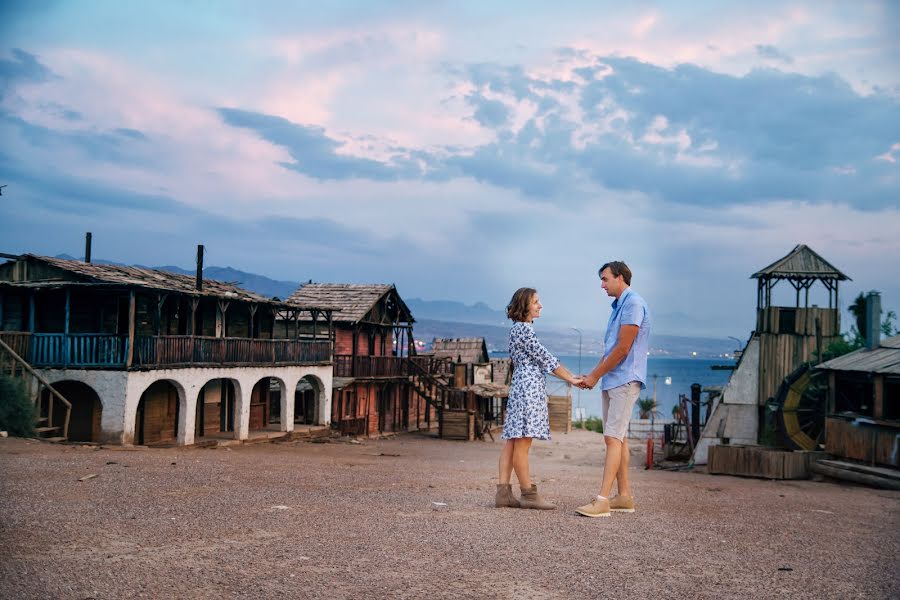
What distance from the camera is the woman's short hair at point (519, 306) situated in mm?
8469

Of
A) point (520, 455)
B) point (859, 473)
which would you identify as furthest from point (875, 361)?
point (520, 455)

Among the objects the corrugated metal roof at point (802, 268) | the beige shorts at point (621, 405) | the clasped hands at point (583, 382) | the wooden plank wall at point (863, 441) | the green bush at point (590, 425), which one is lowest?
the green bush at point (590, 425)

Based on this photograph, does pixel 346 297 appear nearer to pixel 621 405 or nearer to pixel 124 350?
pixel 124 350

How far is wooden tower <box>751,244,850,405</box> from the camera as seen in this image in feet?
86.0

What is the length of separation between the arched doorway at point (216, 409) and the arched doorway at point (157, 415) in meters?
1.07

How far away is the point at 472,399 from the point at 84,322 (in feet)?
73.2

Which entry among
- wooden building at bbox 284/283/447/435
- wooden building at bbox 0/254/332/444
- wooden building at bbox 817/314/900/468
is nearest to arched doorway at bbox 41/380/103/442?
wooden building at bbox 0/254/332/444

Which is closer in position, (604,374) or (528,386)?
(604,374)

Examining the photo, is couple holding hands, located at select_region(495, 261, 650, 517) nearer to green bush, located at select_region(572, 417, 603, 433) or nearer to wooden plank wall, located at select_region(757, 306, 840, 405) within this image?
wooden plank wall, located at select_region(757, 306, 840, 405)

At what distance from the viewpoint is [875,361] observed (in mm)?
20984

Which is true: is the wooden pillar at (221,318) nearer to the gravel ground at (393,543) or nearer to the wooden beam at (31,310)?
the wooden beam at (31,310)

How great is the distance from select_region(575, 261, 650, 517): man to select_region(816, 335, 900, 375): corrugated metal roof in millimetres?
13745

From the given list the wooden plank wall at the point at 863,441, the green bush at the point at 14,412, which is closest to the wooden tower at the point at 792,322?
the wooden plank wall at the point at 863,441

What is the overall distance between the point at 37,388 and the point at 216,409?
8.21 m
